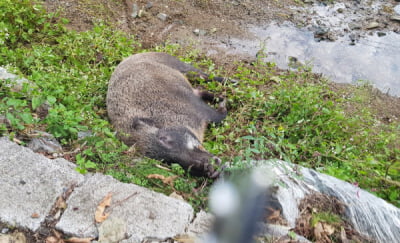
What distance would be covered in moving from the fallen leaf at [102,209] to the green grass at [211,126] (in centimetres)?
34

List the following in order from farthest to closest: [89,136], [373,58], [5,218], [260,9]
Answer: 1. [260,9]
2. [373,58]
3. [89,136]
4. [5,218]

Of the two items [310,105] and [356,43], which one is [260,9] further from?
[310,105]

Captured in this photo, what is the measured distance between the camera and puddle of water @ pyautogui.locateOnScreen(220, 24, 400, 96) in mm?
5230

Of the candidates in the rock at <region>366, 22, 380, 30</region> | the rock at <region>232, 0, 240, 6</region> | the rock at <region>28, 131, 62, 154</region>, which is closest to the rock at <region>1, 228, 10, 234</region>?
the rock at <region>28, 131, 62, 154</region>

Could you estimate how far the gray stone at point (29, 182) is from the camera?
6.48 ft

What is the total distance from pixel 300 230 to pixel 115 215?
1259 mm

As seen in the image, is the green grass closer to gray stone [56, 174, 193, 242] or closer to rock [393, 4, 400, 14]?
gray stone [56, 174, 193, 242]

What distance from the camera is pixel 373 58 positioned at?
5488mm

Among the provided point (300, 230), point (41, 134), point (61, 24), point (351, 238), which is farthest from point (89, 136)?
point (61, 24)

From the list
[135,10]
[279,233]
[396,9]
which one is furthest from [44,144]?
[396,9]

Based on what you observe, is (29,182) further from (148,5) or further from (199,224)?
(148,5)

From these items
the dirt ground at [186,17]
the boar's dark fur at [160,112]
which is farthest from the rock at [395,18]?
the boar's dark fur at [160,112]

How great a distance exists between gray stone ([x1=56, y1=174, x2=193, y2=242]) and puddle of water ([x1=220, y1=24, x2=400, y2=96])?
3.88 m

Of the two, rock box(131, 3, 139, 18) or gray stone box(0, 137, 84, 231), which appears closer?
gray stone box(0, 137, 84, 231)
